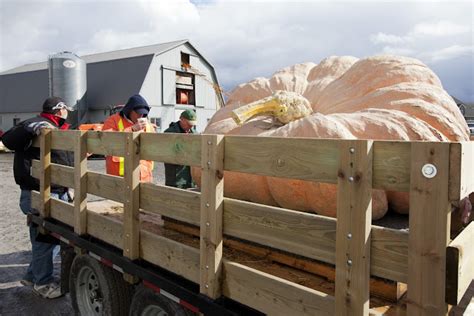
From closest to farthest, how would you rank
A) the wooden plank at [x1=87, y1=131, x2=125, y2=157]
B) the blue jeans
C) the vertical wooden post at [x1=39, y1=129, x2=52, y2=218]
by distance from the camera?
1. the wooden plank at [x1=87, y1=131, x2=125, y2=157]
2. the vertical wooden post at [x1=39, y1=129, x2=52, y2=218]
3. the blue jeans

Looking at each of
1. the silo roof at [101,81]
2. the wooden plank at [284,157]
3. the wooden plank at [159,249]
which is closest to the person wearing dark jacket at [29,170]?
the wooden plank at [159,249]

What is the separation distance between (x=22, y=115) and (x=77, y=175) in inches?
1285

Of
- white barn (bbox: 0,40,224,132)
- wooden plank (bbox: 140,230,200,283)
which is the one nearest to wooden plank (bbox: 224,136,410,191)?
wooden plank (bbox: 140,230,200,283)

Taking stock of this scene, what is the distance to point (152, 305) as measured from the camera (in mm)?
3010

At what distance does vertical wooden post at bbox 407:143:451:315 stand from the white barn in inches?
979

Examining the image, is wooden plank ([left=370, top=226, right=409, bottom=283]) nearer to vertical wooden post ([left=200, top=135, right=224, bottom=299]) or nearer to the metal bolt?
the metal bolt

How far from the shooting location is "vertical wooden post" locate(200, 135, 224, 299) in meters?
2.27

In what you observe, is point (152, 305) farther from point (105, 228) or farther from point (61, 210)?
point (61, 210)

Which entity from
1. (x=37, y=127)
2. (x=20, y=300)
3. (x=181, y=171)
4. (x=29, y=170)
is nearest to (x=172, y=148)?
(x=37, y=127)

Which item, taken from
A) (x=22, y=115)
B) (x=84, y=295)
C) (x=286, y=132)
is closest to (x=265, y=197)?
(x=286, y=132)

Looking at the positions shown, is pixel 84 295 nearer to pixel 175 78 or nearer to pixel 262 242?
pixel 262 242

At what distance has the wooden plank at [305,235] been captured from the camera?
1610 mm

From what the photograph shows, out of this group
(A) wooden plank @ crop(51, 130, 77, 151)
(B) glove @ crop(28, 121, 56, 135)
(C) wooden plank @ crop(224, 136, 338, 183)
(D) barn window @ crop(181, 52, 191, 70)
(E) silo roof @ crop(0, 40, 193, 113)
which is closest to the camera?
(C) wooden plank @ crop(224, 136, 338, 183)

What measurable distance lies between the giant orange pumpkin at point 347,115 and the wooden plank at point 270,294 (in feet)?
2.24
